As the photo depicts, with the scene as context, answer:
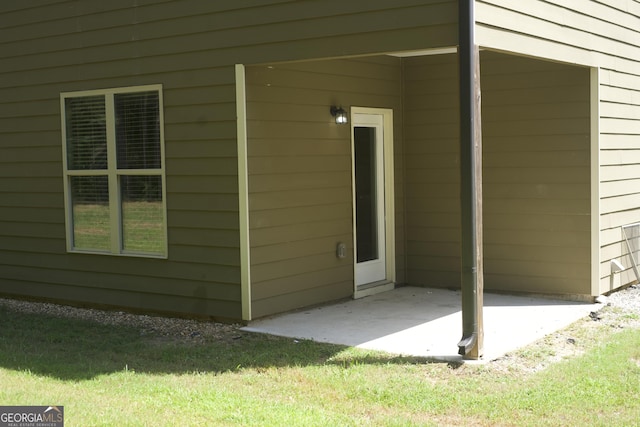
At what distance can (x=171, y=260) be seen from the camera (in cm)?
788

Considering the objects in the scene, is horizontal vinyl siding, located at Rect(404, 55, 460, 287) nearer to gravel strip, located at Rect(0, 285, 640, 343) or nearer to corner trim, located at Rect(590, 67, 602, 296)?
corner trim, located at Rect(590, 67, 602, 296)

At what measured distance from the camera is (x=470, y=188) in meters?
5.92

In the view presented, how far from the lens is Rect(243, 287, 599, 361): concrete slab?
6586 millimetres

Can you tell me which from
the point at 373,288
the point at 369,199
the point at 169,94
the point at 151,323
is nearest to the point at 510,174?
the point at 369,199

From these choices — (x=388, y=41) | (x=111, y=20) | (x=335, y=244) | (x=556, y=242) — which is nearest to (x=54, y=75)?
(x=111, y=20)

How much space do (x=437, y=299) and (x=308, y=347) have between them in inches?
97.3

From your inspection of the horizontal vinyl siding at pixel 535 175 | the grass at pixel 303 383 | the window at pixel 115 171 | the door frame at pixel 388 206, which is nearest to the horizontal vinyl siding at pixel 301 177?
the door frame at pixel 388 206

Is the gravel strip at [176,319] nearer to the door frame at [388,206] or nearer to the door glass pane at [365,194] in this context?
the door glass pane at [365,194]

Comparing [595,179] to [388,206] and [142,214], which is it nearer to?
[388,206]

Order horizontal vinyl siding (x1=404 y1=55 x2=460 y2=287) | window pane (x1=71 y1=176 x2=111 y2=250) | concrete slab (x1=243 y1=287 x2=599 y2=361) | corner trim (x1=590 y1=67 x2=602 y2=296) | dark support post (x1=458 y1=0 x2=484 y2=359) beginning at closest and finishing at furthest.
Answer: dark support post (x1=458 y1=0 x2=484 y2=359) < concrete slab (x1=243 y1=287 x2=599 y2=361) < corner trim (x1=590 y1=67 x2=602 y2=296) < window pane (x1=71 y1=176 x2=111 y2=250) < horizontal vinyl siding (x1=404 y1=55 x2=460 y2=287)

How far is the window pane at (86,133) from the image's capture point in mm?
8258

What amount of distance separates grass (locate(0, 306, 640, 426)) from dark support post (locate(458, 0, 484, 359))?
0.36m

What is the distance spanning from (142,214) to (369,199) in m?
2.48

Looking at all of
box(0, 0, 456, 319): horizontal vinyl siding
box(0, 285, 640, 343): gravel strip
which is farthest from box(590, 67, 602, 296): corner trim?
box(0, 0, 456, 319): horizontal vinyl siding
